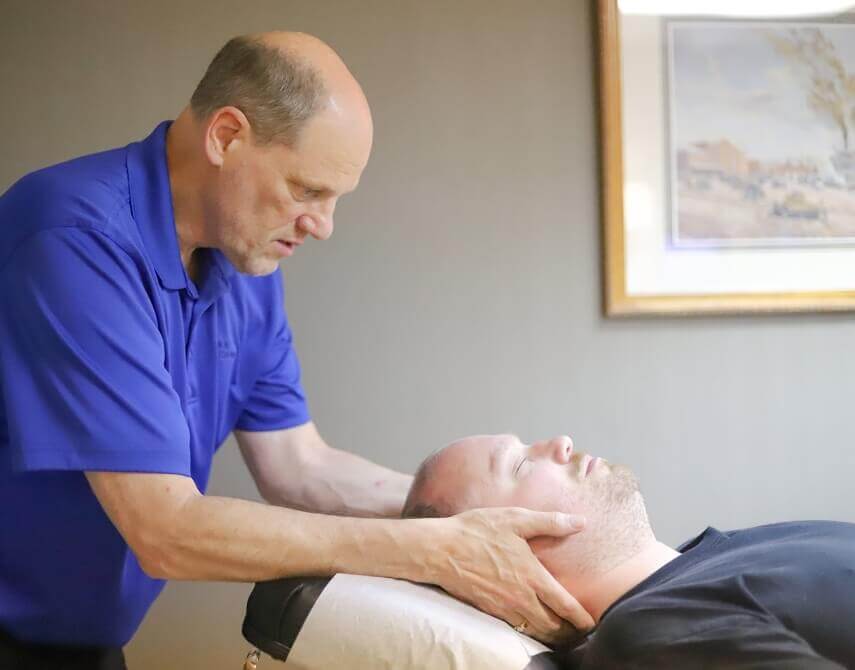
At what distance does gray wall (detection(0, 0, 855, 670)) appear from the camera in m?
2.14

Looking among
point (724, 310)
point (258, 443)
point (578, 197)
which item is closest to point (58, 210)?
point (258, 443)

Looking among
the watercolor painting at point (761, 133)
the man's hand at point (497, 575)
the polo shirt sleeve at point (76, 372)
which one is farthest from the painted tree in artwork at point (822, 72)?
the polo shirt sleeve at point (76, 372)

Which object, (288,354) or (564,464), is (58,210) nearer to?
(288,354)

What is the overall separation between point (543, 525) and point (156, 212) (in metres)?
0.75

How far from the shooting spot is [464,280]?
2.20 m

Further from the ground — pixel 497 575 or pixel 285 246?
pixel 285 246

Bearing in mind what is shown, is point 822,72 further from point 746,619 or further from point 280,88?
point 746,619

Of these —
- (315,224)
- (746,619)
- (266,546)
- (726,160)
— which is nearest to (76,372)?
(266,546)

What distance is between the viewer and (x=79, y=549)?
4.76 feet

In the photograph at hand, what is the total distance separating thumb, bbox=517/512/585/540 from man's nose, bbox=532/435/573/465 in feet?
0.46

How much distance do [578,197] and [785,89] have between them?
57 centimetres

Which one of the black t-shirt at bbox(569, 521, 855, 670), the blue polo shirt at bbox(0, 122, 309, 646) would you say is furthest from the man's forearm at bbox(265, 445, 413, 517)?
the black t-shirt at bbox(569, 521, 855, 670)

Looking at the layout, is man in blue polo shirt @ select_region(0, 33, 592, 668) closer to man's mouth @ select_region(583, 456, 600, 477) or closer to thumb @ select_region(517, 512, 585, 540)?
thumb @ select_region(517, 512, 585, 540)

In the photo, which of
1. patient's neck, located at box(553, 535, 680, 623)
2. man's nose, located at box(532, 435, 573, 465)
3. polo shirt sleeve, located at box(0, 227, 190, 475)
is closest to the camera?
polo shirt sleeve, located at box(0, 227, 190, 475)
